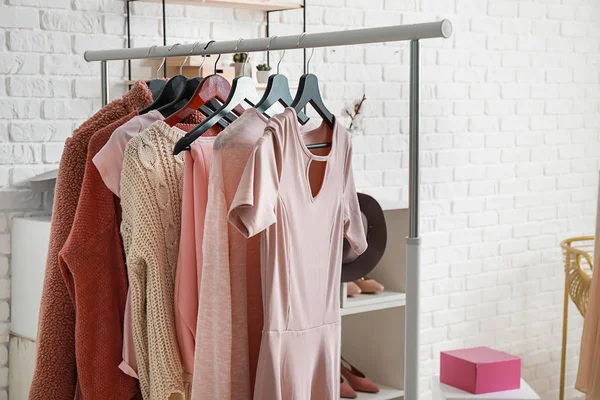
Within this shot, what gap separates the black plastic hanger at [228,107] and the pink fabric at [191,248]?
0.02 meters

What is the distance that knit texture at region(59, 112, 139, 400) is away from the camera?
5.40ft

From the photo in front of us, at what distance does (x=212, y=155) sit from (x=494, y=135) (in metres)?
2.69

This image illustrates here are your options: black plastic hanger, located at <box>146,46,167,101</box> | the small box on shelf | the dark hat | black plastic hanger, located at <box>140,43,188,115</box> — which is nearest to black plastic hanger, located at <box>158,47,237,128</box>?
black plastic hanger, located at <box>140,43,188,115</box>

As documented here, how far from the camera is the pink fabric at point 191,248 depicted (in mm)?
1557

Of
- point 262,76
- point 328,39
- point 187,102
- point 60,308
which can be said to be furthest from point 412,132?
point 262,76

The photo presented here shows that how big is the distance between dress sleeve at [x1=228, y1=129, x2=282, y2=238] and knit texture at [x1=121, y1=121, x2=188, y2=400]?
0.25m

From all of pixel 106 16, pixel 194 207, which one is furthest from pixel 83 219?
pixel 106 16

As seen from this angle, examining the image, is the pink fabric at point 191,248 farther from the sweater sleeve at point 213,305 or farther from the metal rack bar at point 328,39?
the metal rack bar at point 328,39

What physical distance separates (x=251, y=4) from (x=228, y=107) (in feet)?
4.45

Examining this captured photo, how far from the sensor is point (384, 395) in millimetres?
2787

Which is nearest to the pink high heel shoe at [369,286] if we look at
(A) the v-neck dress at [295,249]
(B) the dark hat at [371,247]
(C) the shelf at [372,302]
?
(C) the shelf at [372,302]

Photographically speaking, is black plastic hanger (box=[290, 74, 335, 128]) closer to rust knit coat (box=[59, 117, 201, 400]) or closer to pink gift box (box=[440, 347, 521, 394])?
rust knit coat (box=[59, 117, 201, 400])

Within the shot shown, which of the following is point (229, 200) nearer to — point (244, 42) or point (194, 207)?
point (194, 207)

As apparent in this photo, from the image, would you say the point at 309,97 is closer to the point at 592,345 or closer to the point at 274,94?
the point at 274,94
